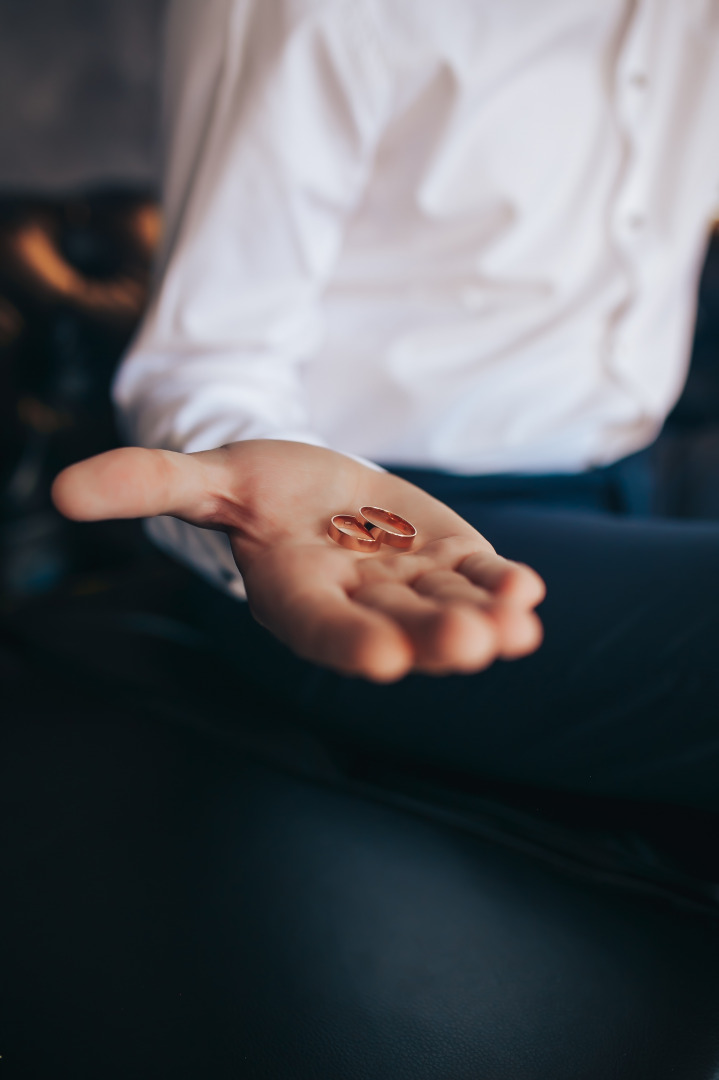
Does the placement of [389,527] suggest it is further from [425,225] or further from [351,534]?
[425,225]

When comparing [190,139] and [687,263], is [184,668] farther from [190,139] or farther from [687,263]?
[687,263]

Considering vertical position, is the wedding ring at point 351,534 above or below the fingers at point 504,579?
below

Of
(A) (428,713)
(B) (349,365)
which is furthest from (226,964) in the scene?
(B) (349,365)

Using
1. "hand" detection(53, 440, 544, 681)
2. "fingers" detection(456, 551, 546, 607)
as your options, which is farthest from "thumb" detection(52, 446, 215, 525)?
"fingers" detection(456, 551, 546, 607)

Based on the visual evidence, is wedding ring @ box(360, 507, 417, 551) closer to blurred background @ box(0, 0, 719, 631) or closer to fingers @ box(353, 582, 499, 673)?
fingers @ box(353, 582, 499, 673)

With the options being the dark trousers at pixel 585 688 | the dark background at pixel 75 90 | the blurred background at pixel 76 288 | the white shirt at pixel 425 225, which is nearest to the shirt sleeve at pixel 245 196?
the white shirt at pixel 425 225

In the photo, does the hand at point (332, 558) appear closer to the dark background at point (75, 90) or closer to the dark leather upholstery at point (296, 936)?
the dark leather upholstery at point (296, 936)

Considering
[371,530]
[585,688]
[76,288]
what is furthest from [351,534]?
[76,288]
